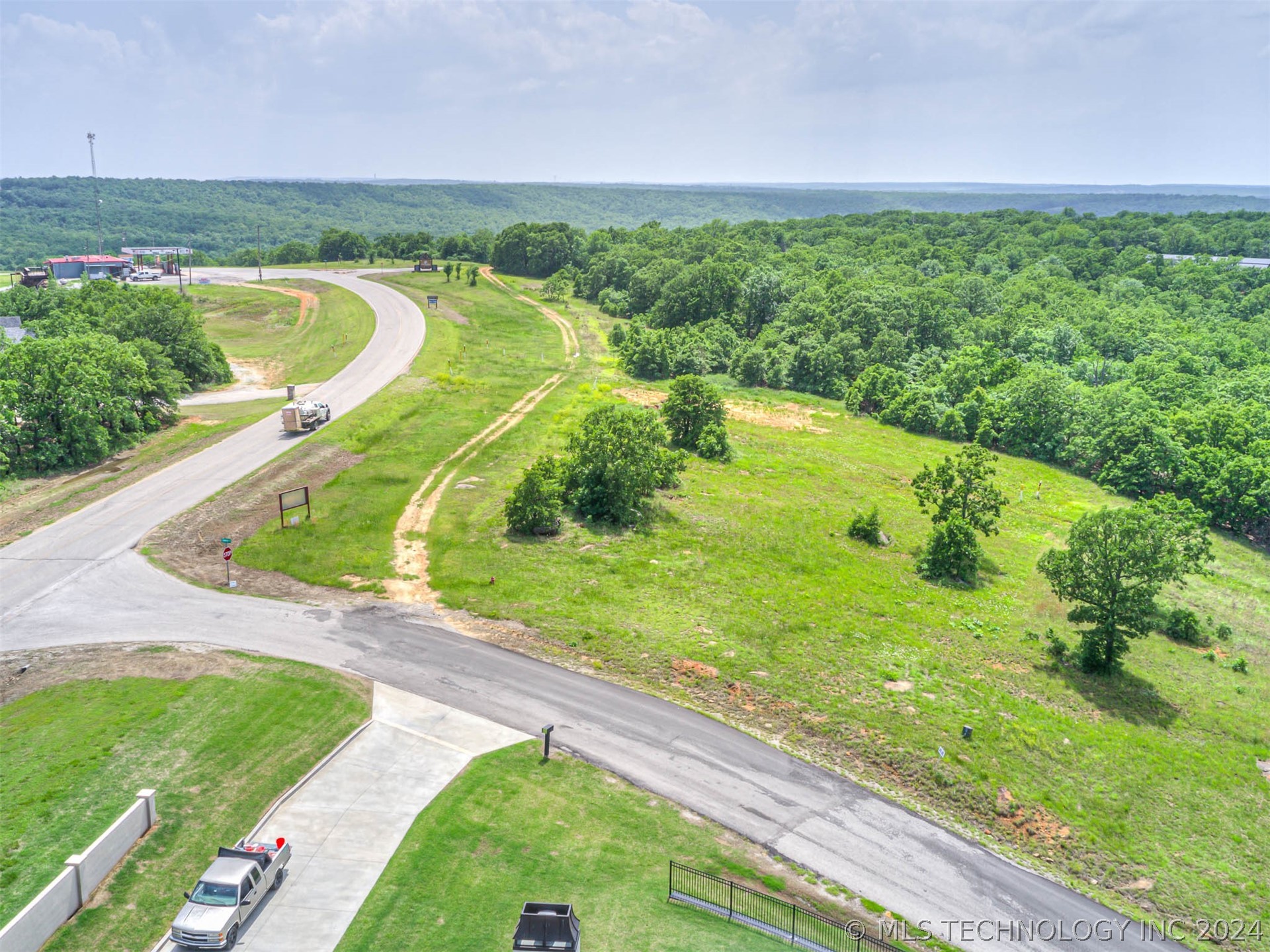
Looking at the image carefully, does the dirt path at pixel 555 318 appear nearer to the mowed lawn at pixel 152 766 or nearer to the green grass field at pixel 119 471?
the green grass field at pixel 119 471

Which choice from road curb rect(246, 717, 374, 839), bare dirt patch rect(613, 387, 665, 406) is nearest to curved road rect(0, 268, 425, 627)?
road curb rect(246, 717, 374, 839)

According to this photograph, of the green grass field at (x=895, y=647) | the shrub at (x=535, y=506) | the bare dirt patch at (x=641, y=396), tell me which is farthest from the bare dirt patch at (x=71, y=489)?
the bare dirt patch at (x=641, y=396)

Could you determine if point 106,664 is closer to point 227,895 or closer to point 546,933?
point 227,895

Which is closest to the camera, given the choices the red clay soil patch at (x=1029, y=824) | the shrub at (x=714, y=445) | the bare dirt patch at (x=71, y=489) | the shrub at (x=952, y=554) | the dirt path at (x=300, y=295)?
the red clay soil patch at (x=1029, y=824)

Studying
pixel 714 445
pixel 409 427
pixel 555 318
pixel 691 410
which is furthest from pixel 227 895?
pixel 555 318

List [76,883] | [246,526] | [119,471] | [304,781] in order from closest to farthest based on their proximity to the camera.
→ [76,883] → [304,781] → [246,526] → [119,471]

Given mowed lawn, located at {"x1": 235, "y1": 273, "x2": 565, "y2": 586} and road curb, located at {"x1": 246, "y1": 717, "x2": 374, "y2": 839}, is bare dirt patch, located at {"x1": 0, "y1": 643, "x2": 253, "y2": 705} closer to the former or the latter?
road curb, located at {"x1": 246, "y1": 717, "x2": 374, "y2": 839}
